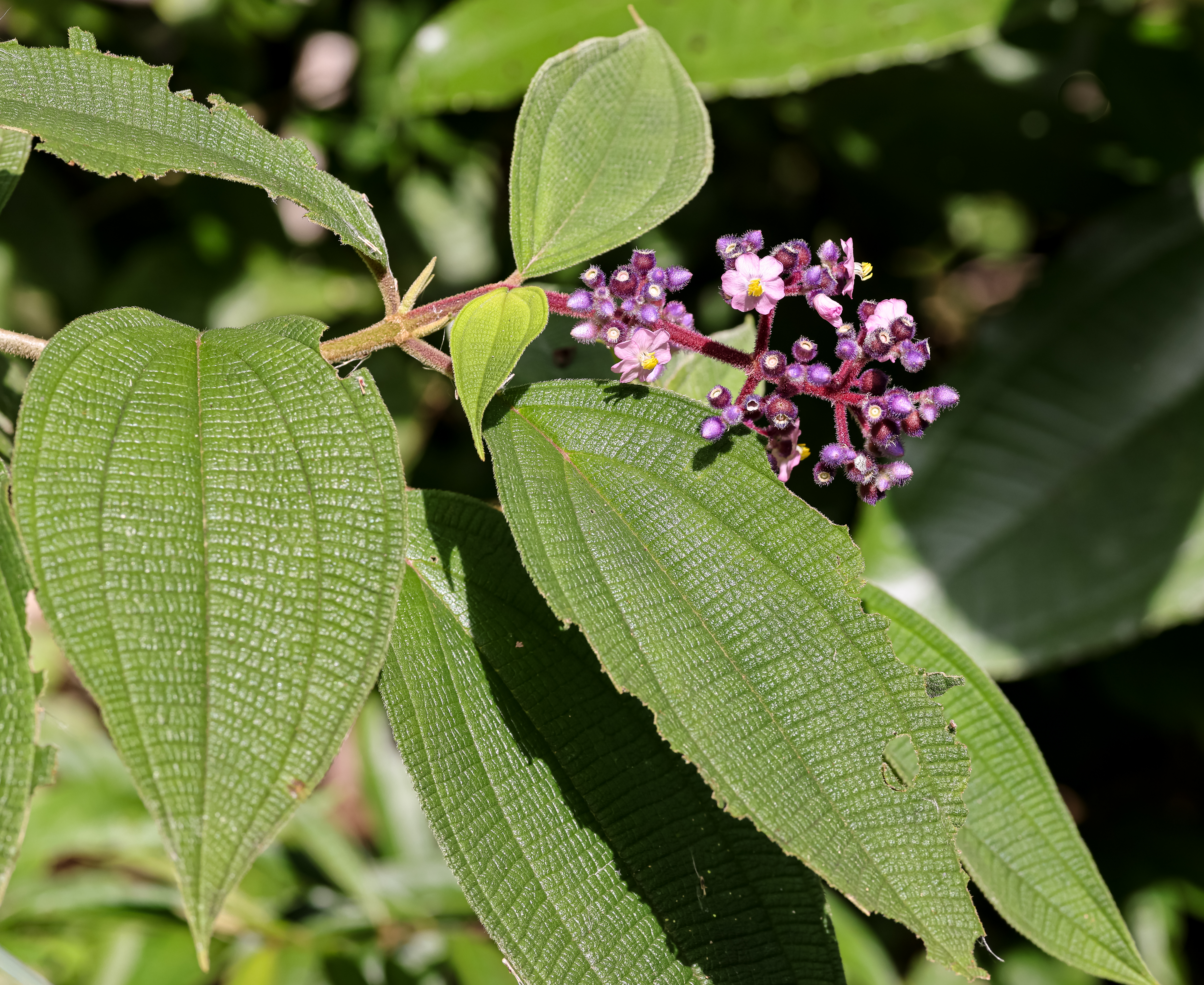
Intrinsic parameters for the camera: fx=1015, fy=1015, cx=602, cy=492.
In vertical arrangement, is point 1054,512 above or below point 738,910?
below

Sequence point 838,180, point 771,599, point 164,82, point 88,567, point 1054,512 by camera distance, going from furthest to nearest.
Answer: point 838,180
point 1054,512
point 164,82
point 771,599
point 88,567

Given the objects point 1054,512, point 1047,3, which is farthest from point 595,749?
point 1047,3

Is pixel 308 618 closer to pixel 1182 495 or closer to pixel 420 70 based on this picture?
pixel 420 70

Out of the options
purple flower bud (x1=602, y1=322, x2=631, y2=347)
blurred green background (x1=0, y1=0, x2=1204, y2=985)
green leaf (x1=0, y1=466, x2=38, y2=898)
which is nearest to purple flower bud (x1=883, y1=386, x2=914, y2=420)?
purple flower bud (x1=602, y1=322, x2=631, y2=347)

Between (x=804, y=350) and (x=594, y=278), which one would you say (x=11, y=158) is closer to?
(x=594, y=278)

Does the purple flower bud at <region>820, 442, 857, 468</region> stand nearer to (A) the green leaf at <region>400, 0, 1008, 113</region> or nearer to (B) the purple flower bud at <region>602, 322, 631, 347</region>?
(B) the purple flower bud at <region>602, 322, 631, 347</region>

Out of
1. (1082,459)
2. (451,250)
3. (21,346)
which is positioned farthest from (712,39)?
(21,346)

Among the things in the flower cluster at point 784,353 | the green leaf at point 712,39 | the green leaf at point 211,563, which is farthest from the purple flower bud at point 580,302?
the green leaf at point 712,39

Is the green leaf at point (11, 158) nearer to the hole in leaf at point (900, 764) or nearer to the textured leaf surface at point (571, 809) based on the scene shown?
the textured leaf surface at point (571, 809)
